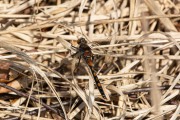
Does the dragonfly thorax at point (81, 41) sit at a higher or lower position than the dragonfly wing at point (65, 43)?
higher

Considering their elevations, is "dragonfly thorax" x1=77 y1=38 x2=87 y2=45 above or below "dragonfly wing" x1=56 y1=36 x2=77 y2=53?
above

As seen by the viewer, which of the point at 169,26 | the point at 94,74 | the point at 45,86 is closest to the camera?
the point at 94,74

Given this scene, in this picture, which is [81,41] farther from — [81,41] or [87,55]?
[87,55]

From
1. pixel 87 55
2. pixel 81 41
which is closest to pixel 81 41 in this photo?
pixel 81 41

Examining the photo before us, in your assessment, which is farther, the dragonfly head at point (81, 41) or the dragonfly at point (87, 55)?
the dragonfly head at point (81, 41)

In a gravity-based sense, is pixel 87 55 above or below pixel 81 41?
below

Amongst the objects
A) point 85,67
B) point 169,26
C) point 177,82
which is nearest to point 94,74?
point 85,67

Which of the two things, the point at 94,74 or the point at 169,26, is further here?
the point at 169,26

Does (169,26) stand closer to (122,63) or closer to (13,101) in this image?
(122,63)
